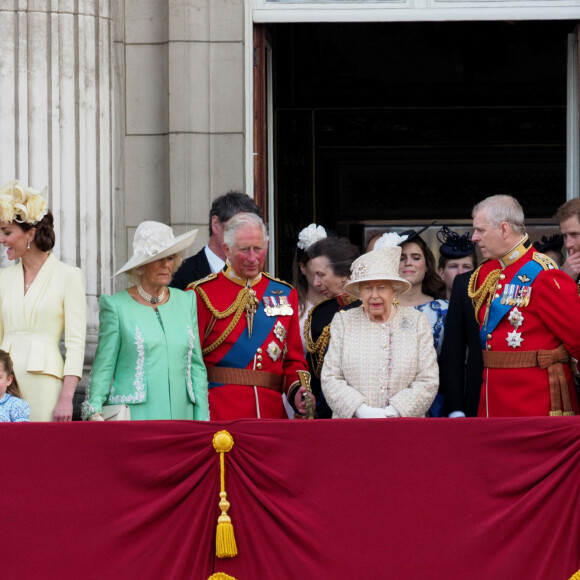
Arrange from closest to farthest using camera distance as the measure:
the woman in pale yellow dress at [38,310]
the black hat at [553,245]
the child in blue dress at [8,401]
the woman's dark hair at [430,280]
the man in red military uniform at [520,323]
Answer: the child in blue dress at [8,401] < the woman in pale yellow dress at [38,310] < the man in red military uniform at [520,323] < the woman's dark hair at [430,280] < the black hat at [553,245]

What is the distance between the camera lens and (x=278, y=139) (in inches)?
540

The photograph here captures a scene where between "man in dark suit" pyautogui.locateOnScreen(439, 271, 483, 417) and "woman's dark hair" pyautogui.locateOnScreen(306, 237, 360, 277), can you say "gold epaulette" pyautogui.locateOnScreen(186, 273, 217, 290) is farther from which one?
"man in dark suit" pyautogui.locateOnScreen(439, 271, 483, 417)

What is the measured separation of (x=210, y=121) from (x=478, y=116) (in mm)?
5148

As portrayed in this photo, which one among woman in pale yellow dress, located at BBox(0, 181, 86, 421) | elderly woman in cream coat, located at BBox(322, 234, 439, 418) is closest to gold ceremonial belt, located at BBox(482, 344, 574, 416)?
elderly woman in cream coat, located at BBox(322, 234, 439, 418)

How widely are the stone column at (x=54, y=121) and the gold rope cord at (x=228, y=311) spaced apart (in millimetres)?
1590

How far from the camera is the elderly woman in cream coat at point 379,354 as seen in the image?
22.6 feet

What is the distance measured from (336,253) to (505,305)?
40.2 inches

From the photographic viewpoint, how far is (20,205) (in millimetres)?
7121

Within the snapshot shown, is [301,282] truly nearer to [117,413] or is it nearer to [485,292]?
[485,292]

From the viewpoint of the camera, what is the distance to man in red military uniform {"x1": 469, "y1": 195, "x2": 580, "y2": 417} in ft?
23.2

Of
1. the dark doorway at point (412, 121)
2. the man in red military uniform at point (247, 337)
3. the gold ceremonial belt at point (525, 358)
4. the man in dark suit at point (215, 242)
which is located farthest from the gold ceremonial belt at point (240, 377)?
the dark doorway at point (412, 121)

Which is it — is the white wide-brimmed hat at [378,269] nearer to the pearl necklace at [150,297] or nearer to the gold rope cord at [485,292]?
the gold rope cord at [485,292]

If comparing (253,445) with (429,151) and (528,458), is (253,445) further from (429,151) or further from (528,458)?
(429,151)

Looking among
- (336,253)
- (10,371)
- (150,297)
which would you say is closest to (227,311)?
(150,297)
